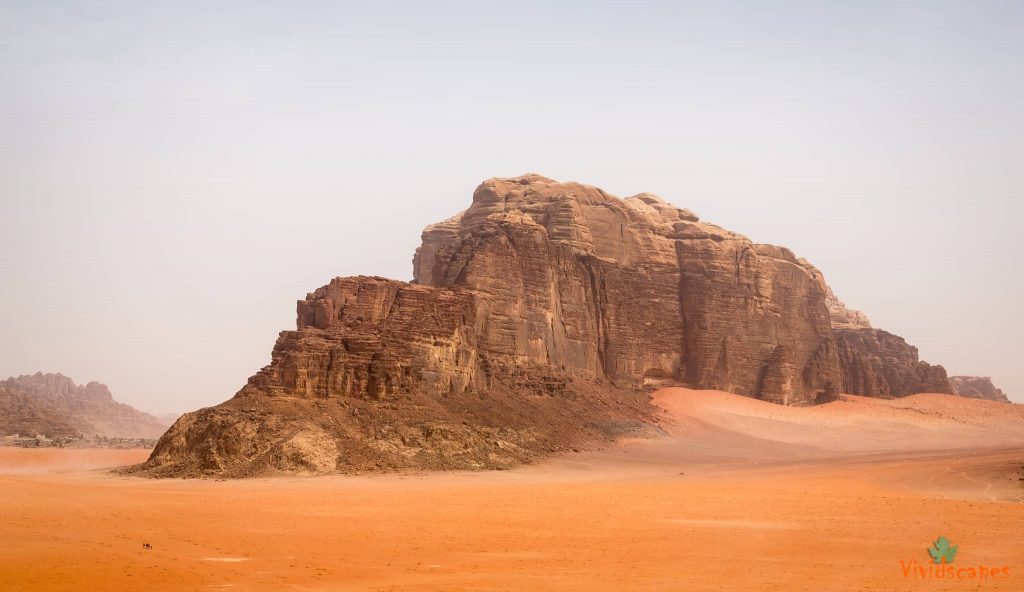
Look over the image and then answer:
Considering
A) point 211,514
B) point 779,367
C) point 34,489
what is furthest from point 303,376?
point 779,367

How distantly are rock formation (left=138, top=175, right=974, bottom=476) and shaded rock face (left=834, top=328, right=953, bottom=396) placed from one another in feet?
0.72

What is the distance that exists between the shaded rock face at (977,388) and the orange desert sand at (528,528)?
81539 mm

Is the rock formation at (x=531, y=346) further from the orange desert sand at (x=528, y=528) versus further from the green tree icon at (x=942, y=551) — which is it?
the green tree icon at (x=942, y=551)

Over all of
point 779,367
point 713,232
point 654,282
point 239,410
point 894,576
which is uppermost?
point 713,232

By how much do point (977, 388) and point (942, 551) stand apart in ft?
394

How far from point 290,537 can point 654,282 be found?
58.0 m

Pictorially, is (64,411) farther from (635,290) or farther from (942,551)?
(942,551)

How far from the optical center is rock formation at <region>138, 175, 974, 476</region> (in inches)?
1711

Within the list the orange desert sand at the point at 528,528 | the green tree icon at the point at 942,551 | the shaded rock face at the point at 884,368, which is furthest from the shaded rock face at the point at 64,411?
the green tree icon at the point at 942,551

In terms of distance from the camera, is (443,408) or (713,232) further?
(713,232)

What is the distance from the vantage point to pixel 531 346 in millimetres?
61531

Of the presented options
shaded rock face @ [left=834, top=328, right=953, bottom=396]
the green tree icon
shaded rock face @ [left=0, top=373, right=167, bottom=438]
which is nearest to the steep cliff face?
shaded rock face @ [left=834, top=328, right=953, bottom=396]

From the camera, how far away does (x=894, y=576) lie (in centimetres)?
1847

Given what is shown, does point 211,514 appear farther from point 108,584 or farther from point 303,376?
point 303,376
